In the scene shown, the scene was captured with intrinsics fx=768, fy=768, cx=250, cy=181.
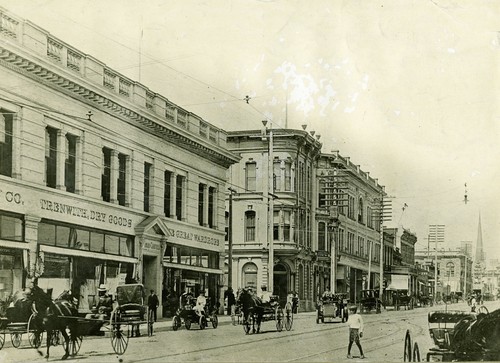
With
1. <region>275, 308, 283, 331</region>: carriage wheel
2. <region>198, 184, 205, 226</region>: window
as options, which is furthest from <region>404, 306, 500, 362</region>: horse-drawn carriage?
<region>198, 184, 205, 226</region>: window

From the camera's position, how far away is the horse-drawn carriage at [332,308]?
27.1 metres

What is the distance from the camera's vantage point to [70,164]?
19.8 meters

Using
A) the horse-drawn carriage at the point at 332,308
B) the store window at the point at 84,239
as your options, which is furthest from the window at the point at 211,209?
the horse-drawn carriage at the point at 332,308

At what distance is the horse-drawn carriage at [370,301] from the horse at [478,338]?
61.6 ft

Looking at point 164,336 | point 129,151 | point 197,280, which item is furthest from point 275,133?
point 164,336

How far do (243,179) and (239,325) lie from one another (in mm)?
9496

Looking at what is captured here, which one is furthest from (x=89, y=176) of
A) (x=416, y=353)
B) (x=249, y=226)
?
(x=249, y=226)

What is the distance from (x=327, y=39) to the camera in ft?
55.2

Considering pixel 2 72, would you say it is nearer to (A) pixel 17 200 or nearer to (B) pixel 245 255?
(A) pixel 17 200

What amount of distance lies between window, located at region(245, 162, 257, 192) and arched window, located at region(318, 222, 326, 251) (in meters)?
4.29

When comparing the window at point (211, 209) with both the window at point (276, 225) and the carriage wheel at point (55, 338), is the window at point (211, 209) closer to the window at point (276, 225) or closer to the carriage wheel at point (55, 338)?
the carriage wheel at point (55, 338)

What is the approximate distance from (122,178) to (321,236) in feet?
64.7

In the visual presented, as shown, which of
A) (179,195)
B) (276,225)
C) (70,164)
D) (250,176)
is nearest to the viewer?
(70,164)

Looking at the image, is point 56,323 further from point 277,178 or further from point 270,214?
point 277,178
